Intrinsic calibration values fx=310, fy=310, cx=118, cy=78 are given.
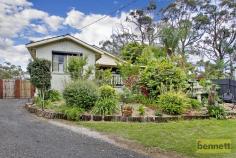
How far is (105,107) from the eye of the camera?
12.3m

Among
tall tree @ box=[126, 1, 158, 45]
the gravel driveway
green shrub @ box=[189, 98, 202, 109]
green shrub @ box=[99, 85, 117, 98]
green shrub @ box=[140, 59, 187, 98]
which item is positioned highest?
tall tree @ box=[126, 1, 158, 45]

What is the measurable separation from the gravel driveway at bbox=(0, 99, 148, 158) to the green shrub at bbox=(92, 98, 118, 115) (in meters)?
2.30

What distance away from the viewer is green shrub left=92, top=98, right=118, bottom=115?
12.2 metres

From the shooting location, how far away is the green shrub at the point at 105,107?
12.2 metres

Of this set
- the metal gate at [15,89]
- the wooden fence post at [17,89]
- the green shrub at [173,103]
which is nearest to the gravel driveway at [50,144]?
the green shrub at [173,103]

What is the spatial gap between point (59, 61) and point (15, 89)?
25.6 feet

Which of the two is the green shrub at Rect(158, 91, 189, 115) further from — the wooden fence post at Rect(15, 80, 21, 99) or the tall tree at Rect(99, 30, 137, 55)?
the tall tree at Rect(99, 30, 137, 55)

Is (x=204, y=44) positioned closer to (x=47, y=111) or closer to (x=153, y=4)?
(x=153, y=4)

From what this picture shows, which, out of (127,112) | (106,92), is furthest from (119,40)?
(127,112)

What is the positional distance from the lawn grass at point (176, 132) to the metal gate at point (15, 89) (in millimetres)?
16380

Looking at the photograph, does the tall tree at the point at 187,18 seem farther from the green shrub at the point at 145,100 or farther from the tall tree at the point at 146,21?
the green shrub at the point at 145,100

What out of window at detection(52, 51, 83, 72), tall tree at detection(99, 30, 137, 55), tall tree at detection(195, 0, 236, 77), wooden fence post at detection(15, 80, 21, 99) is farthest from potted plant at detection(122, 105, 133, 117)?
tall tree at detection(99, 30, 137, 55)

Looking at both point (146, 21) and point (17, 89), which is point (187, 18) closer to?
point (146, 21)

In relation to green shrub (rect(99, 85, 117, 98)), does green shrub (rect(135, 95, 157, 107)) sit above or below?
below
